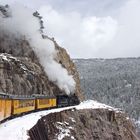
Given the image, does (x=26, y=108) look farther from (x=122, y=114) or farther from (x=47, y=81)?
(x=47, y=81)

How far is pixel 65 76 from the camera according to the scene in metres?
87.8

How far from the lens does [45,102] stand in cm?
6238

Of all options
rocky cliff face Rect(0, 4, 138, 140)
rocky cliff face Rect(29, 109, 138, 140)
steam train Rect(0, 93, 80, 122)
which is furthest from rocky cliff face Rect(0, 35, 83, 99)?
rocky cliff face Rect(29, 109, 138, 140)

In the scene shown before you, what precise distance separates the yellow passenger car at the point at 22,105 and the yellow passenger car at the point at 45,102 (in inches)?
84.5

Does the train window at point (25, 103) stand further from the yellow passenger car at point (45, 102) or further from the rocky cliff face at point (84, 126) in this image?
the rocky cliff face at point (84, 126)

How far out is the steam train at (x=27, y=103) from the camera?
132ft

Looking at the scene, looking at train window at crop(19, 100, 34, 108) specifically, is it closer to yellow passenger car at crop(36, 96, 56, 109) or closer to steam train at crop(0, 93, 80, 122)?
steam train at crop(0, 93, 80, 122)

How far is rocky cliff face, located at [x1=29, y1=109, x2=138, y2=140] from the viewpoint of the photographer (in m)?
46.0

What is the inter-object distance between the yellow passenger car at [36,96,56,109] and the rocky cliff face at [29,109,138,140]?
141 inches

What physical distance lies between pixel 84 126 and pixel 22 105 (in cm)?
1360

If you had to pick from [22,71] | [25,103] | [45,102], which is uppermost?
[22,71]

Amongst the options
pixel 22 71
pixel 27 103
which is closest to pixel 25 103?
pixel 27 103

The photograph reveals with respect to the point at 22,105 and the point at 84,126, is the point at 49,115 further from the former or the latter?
the point at 84,126

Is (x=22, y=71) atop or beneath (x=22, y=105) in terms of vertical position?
atop
